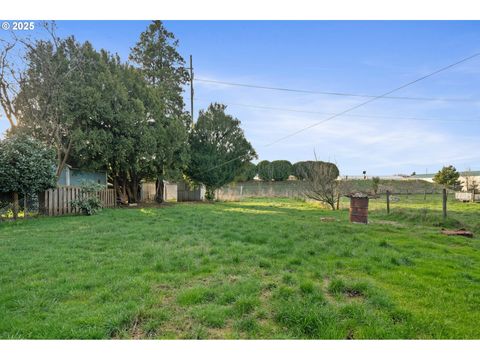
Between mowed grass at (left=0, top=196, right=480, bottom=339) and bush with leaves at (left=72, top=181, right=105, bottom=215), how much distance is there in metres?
4.84

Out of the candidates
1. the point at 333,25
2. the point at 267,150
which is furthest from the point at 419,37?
the point at 267,150

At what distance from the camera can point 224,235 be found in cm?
649

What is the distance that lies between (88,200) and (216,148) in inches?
402

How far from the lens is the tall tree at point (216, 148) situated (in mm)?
19078

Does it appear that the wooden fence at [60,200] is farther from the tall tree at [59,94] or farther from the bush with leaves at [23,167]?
the tall tree at [59,94]

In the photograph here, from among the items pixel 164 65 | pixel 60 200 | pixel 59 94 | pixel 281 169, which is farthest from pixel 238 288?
pixel 281 169

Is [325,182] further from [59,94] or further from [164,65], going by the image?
[164,65]

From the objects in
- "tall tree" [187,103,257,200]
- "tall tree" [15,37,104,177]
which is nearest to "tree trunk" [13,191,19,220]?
"tall tree" [15,37,104,177]

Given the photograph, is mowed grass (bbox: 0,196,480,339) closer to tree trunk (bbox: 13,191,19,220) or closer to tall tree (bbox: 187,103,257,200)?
tree trunk (bbox: 13,191,19,220)

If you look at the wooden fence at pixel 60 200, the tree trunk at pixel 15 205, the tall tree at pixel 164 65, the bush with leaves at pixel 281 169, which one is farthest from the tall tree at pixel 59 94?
the bush with leaves at pixel 281 169

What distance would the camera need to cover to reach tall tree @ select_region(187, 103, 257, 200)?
62.6 feet

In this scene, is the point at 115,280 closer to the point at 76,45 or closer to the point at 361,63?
the point at 361,63

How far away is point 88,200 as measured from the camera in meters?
10.8

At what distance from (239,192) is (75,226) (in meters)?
17.6
